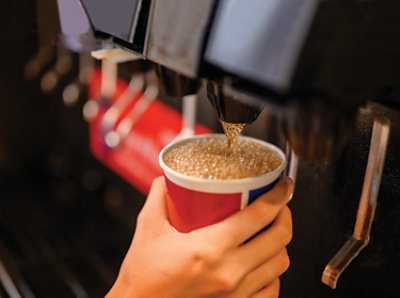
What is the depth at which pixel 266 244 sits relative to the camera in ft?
2.11

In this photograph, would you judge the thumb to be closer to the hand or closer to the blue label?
the hand

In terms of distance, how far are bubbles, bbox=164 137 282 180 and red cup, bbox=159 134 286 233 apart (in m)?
0.02

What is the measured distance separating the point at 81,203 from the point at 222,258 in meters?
1.44

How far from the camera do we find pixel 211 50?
19.2 inches

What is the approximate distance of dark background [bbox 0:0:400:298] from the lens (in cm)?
77

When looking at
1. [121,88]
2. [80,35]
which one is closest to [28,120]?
[121,88]

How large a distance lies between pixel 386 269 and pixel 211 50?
0.50 meters

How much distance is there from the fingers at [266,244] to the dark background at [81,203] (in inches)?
7.3

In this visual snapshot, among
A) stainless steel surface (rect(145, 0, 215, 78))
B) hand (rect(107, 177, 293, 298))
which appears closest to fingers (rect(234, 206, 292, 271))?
hand (rect(107, 177, 293, 298))

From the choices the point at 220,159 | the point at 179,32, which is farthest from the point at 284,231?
the point at 179,32

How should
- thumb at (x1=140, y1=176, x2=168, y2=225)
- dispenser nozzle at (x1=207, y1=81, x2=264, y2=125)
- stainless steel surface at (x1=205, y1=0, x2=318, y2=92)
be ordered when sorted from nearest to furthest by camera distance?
stainless steel surface at (x1=205, y1=0, x2=318, y2=92), dispenser nozzle at (x1=207, y1=81, x2=264, y2=125), thumb at (x1=140, y1=176, x2=168, y2=225)

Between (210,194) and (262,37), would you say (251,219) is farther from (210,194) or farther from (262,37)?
(262,37)

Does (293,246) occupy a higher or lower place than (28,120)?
higher

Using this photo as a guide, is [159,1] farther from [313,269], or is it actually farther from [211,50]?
[313,269]
